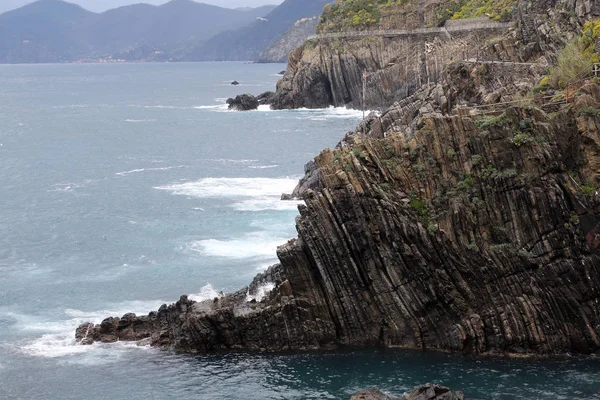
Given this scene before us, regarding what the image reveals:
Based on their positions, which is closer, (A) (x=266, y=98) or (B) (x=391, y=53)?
(B) (x=391, y=53)

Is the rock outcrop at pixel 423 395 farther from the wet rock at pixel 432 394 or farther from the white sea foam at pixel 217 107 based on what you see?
the white sea foam at pixel 217 107

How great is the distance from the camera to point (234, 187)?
94938mm

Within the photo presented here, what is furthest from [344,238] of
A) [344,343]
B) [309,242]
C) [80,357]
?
[80,357]

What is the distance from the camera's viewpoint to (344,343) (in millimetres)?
50188

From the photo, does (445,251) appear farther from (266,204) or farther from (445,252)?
(266,204)

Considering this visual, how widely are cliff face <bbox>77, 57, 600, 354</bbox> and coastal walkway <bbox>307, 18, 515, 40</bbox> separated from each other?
62059 mm

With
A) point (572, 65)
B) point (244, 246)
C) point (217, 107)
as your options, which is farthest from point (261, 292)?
point (217, 107)

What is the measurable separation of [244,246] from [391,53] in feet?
312

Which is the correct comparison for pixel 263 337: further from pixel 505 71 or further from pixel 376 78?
pixel 376 78

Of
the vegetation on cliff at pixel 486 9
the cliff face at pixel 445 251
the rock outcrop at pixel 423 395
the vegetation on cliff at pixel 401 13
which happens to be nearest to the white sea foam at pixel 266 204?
the cliff face at pixel 445 251

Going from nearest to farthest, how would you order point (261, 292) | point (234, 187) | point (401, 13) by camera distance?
point (261, 292)
point (234, 187)
point (401, 13)

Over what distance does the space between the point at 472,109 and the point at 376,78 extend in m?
97.6

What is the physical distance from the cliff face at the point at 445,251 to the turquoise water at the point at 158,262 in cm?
150

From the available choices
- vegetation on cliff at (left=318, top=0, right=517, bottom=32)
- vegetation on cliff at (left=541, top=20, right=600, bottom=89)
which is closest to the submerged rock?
vegetation on cliff at (left=318, top=0, right=517, bottom=32)
